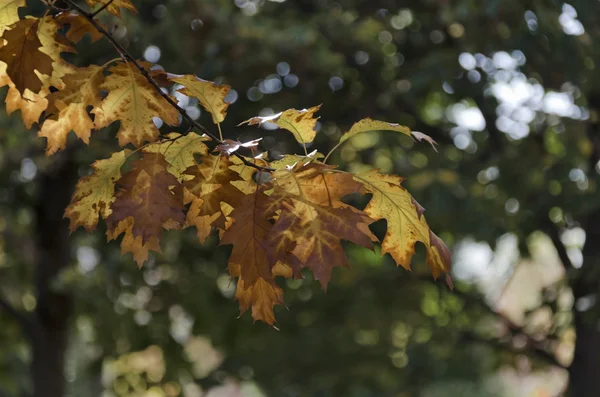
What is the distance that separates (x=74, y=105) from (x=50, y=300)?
552 centimetres

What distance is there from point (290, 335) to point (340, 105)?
2174 millimetres

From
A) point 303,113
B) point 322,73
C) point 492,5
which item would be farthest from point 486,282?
point 303,113

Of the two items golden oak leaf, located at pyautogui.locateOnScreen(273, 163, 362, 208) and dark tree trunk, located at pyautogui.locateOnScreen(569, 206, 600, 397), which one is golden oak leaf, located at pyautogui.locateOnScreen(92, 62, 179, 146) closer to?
golden oak leaf, located at pyautogui.locateOnScreen(273, 163, 362, 208)

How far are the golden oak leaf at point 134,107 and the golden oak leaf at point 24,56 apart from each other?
0.45 ft

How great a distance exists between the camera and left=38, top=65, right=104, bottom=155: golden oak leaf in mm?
1731

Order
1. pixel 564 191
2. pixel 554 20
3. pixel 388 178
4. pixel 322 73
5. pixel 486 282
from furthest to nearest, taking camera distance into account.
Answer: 1. pixel 486 282
2. pixel 322 73
3. pixel 564 191
4. pixel 554 20
5. pixel 388 178

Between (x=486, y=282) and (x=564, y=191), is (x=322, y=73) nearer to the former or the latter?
(x=564, y=191)

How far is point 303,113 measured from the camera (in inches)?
61.4

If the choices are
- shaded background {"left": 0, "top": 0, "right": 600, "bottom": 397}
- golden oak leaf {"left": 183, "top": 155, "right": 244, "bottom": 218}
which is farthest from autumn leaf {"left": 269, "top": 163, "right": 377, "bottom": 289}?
shaded background {"left": 0, "top": 0, "right": 600, "bottom": 397}

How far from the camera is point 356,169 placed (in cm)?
603

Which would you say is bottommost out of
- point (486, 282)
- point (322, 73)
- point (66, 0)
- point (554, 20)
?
point (486, 282)

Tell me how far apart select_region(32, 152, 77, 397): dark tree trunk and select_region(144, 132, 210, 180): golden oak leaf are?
548 cm

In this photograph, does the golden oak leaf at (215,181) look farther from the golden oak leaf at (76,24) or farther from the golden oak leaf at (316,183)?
the golden oak leaf at (76,24)

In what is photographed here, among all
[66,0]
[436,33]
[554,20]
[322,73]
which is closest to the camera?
[66,0]
